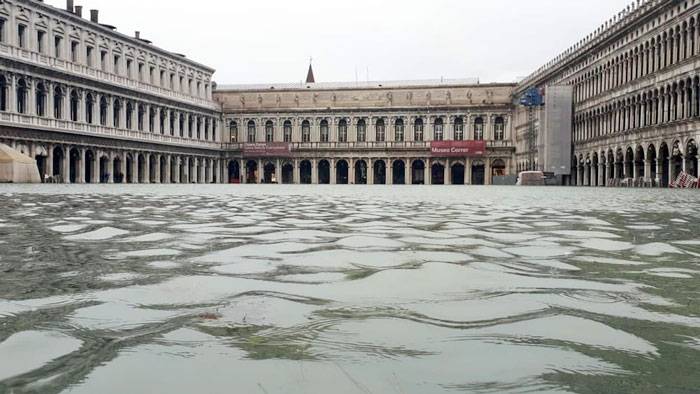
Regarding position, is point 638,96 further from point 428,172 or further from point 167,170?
point 167,170

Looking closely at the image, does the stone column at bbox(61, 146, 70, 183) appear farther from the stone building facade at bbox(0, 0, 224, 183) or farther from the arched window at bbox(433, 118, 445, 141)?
the arched window at bbox(433, 118, 445, 141)

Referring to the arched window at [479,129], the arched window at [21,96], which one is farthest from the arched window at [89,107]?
the arched window at [479,129]

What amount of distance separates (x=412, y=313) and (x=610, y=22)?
46.9m

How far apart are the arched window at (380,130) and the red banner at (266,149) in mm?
9565

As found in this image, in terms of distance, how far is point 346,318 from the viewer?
7.30ft

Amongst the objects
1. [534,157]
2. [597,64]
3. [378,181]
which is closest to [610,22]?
[597,64]

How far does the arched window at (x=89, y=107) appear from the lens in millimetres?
48203

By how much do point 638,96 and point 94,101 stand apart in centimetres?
3603

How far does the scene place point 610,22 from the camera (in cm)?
4459

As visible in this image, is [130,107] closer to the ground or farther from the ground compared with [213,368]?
farther from the ground

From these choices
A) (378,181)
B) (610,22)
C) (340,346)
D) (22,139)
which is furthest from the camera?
(378,181)

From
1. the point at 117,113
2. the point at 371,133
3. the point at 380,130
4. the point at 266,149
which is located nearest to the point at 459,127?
the point at 380,130

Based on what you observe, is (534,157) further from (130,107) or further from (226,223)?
(226,223)

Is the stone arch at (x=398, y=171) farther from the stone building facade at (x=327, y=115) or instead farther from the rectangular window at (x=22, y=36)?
the rectangular window at (x=22, y=36)
